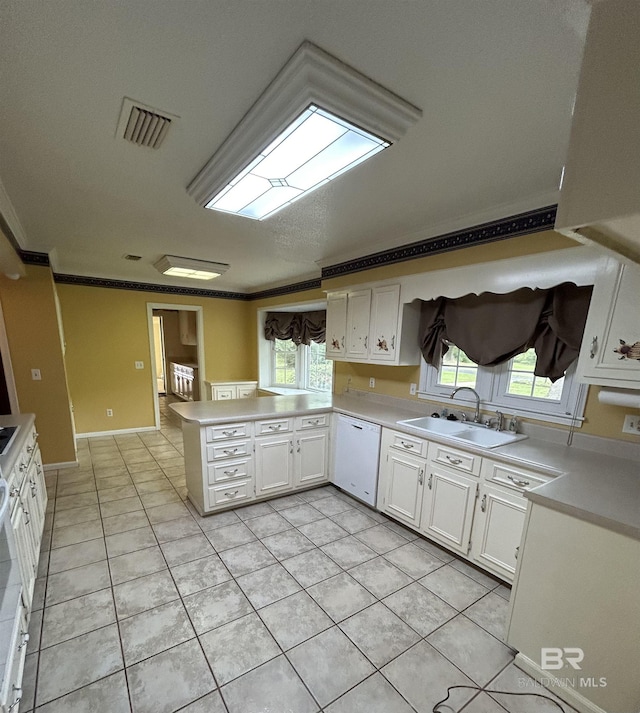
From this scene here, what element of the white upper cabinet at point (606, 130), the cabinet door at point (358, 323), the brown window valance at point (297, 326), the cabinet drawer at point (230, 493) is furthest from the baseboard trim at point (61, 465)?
the white upper cabinet at point (606, 130)

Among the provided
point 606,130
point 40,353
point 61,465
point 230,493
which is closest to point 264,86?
point 606,130

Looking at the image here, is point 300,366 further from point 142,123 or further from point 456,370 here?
point 142,123

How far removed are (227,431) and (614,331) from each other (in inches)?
104

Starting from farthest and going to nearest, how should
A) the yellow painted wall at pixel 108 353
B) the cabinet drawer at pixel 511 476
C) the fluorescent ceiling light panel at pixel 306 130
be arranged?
the yellow painted wall at pixel 108 353 → the cabinet drawer at pixel 511 476 → the fluorescent ceiling light panel at pixel 306 130

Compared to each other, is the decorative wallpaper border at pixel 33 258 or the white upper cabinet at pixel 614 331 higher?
the decorative wallpaper border at pixel 33 258

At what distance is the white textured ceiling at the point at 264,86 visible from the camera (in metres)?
0.85

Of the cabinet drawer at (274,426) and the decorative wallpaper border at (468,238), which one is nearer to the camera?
the decorative wallpaper border at (468,238)

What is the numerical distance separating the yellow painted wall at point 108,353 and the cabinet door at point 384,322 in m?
3.51

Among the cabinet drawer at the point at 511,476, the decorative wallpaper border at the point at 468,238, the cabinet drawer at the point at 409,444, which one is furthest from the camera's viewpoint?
the cabinet drawer at the point at 409,444

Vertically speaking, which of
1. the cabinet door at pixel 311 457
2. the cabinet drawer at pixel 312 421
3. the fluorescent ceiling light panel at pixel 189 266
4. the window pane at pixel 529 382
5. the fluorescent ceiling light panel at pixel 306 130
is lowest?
the cabinet door at pixel 311 457

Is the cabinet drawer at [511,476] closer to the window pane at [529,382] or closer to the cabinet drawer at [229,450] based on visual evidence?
the window pane at [529,382]

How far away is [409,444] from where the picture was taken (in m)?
2.40

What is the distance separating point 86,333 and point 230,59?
15.3 feet

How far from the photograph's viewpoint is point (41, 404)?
3.33 m
